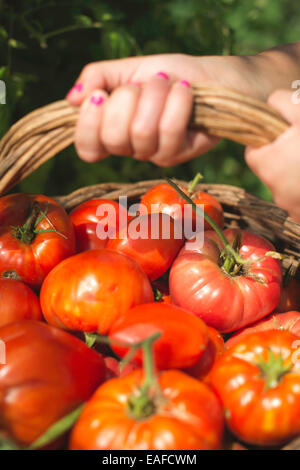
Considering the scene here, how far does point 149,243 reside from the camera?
1029mm

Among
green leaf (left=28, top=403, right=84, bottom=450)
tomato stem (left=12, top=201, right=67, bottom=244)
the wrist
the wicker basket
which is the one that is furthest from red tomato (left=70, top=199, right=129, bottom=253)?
green leaf (left=28, top=403, right=84, bottom=450)

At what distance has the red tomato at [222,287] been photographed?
0.96 meters

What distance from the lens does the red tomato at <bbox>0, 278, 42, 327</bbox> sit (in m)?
0.92

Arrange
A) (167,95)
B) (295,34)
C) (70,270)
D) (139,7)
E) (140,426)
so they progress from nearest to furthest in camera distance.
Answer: (140,426), (167,95), (70,270), (139,7), (295,34)

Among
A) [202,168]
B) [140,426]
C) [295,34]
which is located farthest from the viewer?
[295,34]

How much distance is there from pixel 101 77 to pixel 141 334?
457 millimetres

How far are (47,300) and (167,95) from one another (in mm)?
433

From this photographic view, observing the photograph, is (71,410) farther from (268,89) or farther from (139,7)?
(139,7)

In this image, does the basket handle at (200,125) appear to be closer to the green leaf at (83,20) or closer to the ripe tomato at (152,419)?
the ripe tomato at (152,419)

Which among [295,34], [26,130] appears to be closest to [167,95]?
[26,130]

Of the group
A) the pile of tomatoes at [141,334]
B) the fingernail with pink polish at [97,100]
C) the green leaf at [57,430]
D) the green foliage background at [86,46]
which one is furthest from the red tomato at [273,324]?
the green foliage background at [86,46]

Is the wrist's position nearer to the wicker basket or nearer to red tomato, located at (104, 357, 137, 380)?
the wicker basket

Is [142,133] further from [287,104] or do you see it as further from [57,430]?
[57,430]

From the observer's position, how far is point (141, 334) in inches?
29.9
